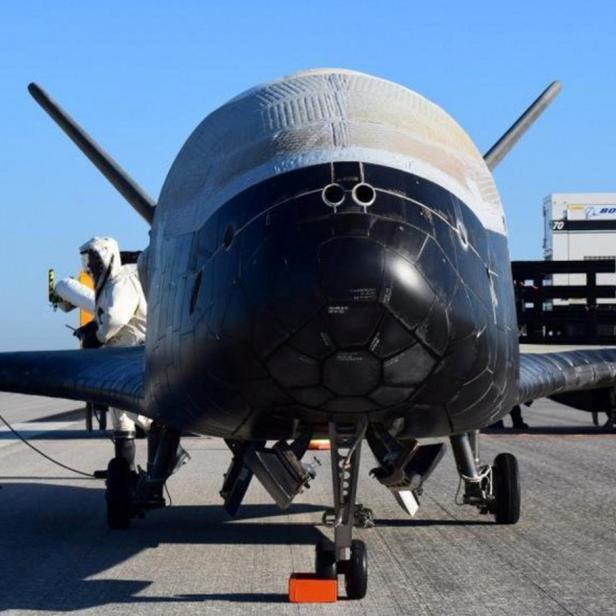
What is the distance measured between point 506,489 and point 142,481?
2701mm

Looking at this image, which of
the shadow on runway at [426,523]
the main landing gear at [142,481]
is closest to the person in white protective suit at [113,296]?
the main landing gear at [142,481]

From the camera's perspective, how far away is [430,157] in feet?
23.6

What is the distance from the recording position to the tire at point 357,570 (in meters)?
7.49

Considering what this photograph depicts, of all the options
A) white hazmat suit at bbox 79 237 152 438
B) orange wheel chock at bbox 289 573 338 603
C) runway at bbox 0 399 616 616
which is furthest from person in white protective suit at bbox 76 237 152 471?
orange wheel chock at bbox 289 573 338 603

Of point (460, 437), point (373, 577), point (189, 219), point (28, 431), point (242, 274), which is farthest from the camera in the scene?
point (28, 431)

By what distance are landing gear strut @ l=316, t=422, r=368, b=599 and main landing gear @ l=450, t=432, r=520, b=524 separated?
331 centimetres

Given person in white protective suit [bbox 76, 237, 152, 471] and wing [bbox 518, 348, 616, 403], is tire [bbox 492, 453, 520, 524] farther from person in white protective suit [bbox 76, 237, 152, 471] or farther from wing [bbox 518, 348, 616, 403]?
person in white protective suit [bbox 76, 237, 152, 471]

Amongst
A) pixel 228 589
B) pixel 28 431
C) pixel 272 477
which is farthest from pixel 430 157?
pixel 28 431

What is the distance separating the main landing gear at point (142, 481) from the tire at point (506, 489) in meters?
2.39

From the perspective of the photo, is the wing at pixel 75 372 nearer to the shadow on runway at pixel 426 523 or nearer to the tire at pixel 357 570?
the shadow on runway at pixel 426 523

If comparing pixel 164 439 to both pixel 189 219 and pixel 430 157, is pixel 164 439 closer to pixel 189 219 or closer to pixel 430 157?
pixel 189 219

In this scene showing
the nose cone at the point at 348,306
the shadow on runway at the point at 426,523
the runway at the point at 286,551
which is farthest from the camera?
the shadow on runway at the point at 426,523

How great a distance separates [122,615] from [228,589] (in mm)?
868

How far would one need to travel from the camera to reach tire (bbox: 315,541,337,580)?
7.43 meters
